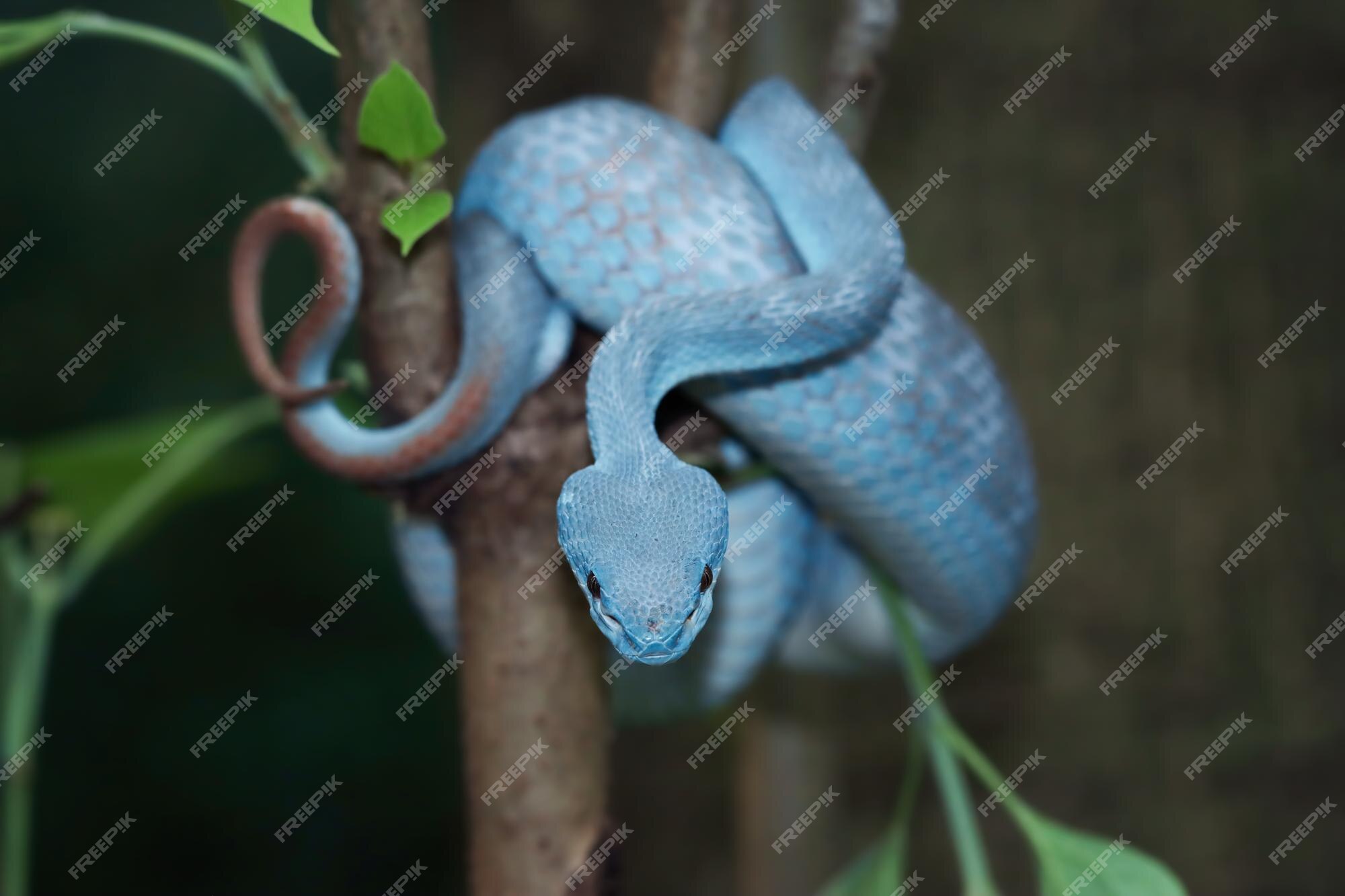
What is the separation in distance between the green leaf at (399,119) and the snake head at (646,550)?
39 cm

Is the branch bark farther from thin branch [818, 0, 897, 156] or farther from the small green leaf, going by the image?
thin branch [818, 0, 897, 156]

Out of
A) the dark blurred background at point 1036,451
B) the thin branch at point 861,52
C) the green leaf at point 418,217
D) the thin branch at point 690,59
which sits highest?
the green leaf at point 418,217

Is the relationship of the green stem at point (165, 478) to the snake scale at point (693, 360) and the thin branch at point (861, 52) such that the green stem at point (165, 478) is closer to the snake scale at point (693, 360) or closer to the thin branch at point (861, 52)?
the snake scale at point (693, 360)

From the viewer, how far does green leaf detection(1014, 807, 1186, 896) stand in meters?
1.29

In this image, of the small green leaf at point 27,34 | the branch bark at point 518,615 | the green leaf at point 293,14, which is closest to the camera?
the green leaf at point 293,14

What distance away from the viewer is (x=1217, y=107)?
8.69 ft

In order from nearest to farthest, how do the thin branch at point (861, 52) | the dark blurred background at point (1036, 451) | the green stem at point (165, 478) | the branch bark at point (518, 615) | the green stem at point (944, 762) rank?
1. the branch bark at point (518, 615)
2. the green stem at point (944, 762)
3. the thin branch at point (861, 52)
4. the green stem at point (165, 478)
5. the dark blurred background at point (1036, 451)

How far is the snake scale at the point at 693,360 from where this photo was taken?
3.76ft

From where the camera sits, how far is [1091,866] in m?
1.34

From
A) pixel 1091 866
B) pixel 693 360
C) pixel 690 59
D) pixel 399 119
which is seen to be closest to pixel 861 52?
pixel 690 59

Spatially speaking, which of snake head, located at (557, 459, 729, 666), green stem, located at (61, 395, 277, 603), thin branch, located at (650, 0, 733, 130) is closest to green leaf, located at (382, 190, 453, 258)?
snake head, located at (557, 459, 729, 666)

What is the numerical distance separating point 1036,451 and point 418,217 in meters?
2.03

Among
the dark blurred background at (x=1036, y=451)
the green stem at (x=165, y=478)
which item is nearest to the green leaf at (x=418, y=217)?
the green stem at (x=165, y=478)

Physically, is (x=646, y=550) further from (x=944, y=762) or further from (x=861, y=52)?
(x=861, y=52)
